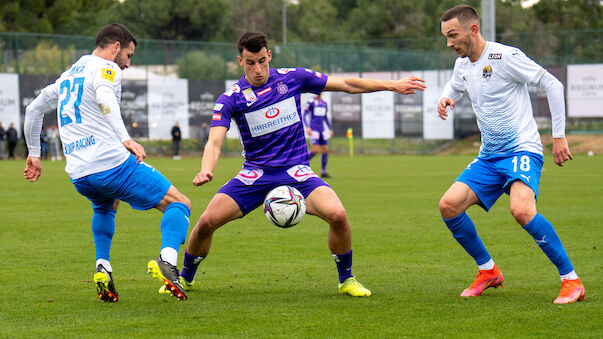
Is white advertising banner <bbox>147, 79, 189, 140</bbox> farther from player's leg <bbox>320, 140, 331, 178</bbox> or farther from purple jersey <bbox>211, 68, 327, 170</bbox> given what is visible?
purple jersey <bbox>211, 68, 327, 170</bbox>

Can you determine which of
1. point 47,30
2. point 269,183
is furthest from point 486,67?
point 47,30

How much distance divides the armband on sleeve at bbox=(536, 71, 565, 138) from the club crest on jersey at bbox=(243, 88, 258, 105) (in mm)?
2238

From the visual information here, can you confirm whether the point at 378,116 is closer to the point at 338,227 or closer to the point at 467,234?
the point at 467,234

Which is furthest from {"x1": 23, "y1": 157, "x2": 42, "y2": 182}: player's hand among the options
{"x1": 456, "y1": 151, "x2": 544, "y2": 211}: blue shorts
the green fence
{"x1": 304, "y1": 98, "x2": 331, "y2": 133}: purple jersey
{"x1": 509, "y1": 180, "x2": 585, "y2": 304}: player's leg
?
the green fence

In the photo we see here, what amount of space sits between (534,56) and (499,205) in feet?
100

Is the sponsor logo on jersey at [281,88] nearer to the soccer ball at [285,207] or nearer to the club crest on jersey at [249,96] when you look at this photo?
the club crest on jersey at [249,96]

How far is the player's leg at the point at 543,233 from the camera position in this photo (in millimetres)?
6141

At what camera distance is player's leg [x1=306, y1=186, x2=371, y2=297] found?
643cm

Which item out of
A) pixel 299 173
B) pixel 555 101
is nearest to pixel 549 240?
pixel 555 101

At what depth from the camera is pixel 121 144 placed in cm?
632

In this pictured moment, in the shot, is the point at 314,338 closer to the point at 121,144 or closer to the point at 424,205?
the point at 121,144

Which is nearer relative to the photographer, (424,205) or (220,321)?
(220,321)

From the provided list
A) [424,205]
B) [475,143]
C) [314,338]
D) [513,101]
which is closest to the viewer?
[314,338]

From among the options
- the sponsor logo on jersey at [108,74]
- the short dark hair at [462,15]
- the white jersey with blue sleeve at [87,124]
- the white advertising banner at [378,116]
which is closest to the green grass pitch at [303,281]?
Answer: the white jersey with blue sleeve at [87,124]
